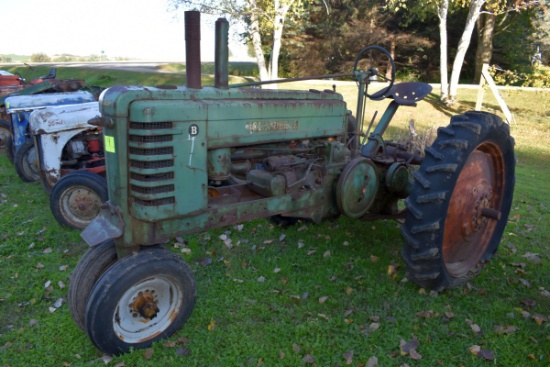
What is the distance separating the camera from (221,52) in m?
3.02

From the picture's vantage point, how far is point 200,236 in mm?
4723

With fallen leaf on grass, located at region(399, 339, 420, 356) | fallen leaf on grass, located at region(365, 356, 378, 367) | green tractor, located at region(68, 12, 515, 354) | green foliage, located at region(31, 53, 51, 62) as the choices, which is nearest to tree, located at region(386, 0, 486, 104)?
green tractor, located at region(68, 12, 515, 354)

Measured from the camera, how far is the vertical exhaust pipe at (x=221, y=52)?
2958 millimetres

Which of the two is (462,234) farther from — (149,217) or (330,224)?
(149,217)

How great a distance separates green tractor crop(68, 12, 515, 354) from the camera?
2.67 m

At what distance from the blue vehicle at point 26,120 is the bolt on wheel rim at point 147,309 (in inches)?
207

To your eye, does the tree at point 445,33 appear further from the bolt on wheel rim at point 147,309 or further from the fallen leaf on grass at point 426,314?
the bolt on wheel rim at point 147,309

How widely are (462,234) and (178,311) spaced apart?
242 cm

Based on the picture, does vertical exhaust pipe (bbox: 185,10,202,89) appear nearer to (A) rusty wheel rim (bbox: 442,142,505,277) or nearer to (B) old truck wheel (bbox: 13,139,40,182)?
(A) rusty wheel rim (bbox: 442,142,505,277)

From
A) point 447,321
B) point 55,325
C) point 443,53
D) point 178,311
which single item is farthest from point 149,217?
point 443,53

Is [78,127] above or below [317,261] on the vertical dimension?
above

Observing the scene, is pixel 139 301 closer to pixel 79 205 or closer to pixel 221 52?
pixel 221 52

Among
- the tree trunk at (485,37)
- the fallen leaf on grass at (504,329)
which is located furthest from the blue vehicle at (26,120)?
the tree trunk at (485,37)

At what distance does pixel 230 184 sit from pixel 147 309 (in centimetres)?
115
